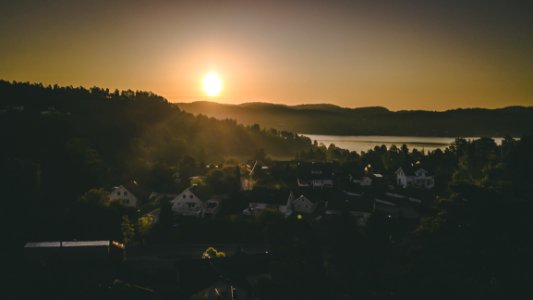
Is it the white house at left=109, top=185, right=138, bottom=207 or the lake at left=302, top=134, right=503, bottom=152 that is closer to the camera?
the white house at left=109, top=185, right=138, bottom=207

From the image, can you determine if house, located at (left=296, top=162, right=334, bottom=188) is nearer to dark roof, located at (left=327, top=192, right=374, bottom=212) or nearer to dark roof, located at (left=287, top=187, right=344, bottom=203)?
dark roof, located at (left=287, top=187, right=344, bottom=203)

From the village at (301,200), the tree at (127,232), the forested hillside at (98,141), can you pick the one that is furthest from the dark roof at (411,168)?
the tree at (127,232)

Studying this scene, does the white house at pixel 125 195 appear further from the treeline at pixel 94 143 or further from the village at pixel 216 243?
the treeline at pixel 94 143

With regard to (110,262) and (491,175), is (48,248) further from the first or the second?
(491,175)

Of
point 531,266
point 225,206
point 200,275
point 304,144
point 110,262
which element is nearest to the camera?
point 531,266

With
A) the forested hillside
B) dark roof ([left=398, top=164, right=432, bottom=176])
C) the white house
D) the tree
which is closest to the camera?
the tree

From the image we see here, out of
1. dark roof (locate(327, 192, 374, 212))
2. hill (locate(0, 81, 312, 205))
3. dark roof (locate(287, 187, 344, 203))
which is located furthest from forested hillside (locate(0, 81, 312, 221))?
dark roof (locate(327, 192, 374, 212))

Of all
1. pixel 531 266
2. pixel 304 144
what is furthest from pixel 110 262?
pixel 304 144
